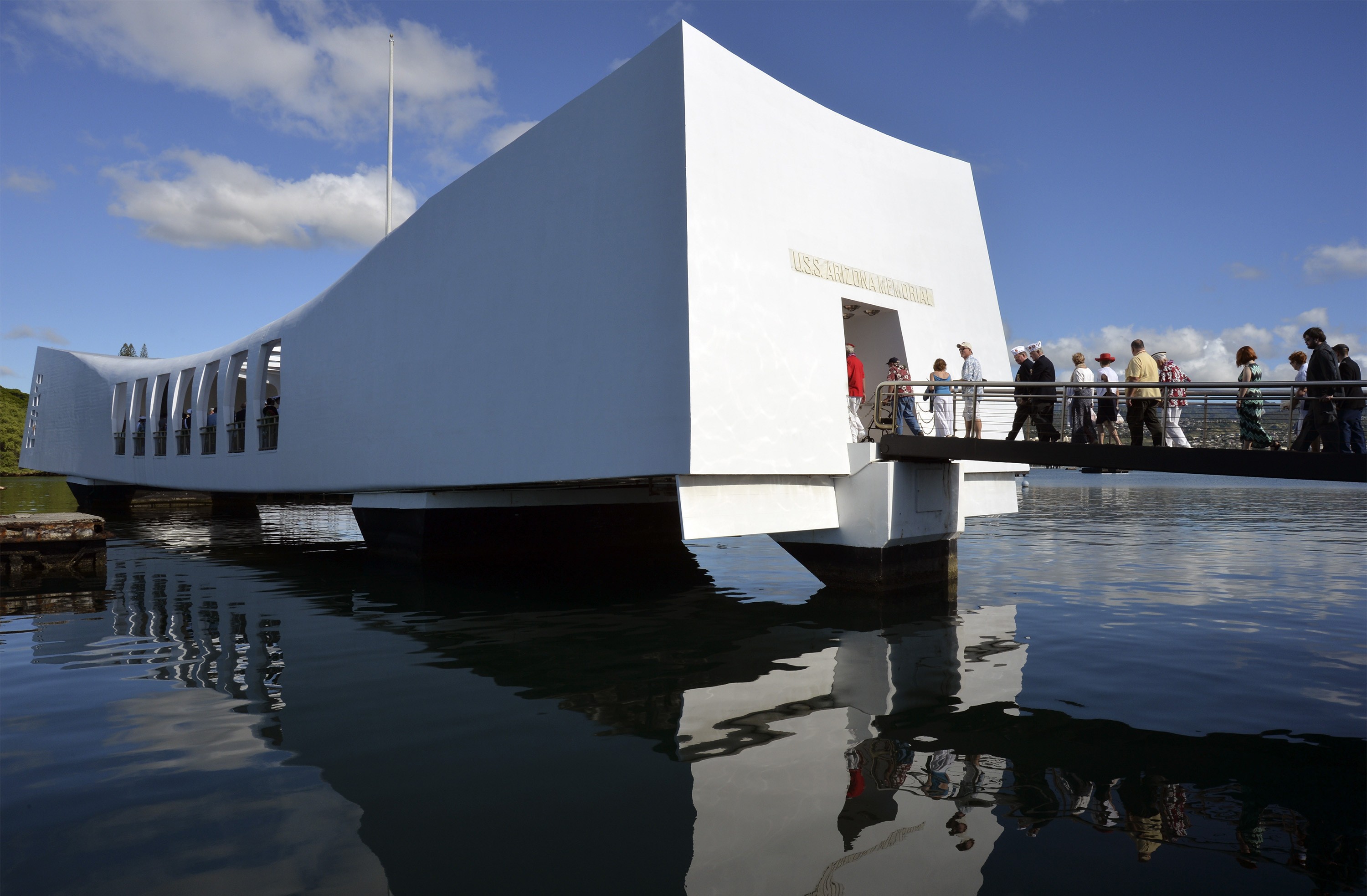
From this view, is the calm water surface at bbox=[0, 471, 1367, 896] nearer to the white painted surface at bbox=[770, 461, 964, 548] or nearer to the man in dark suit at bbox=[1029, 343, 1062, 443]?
the white painted surface at bbox=[770, 461, 964, 548]

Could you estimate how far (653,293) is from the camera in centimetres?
1225

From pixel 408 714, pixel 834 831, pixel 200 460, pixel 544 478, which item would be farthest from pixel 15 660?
pixel 200 460

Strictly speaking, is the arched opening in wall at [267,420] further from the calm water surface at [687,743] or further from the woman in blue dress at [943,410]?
the woman in blue dress at [943,410]

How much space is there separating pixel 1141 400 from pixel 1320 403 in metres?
1.99

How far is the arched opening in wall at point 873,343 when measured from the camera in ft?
51.1

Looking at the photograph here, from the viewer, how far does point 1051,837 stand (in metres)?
4.77

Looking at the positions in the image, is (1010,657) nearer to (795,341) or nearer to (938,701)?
(938,701)

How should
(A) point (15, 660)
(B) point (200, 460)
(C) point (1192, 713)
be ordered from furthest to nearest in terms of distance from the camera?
(B) point (200, 460) → (A) point (15, 660) → (C) point (1192, 713)

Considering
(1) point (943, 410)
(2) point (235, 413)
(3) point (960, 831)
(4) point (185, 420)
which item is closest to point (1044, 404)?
(1) point (943, 410)

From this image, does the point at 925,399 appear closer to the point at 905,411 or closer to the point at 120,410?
the point at 905,411

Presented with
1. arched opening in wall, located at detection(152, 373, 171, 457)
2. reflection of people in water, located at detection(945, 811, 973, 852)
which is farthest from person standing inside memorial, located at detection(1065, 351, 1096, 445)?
arched opening in wall, located at detection(152, 373, 171, 457)

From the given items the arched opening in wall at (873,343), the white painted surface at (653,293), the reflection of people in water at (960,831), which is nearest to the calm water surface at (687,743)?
the reflection of people in water at (960,831)

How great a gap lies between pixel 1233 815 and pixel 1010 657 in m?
4.40

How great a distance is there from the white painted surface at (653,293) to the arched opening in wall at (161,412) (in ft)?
50.6
